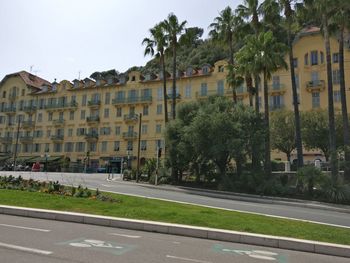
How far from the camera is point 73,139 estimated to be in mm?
75000

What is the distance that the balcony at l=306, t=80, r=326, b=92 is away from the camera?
2221 inches

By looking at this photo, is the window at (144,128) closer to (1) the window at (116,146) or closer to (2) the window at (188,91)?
(1) the window at (116,146)

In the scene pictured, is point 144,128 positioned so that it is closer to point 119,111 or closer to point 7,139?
point 119,111

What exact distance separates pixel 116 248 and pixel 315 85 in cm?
5368

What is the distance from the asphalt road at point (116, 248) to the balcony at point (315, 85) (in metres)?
51.2

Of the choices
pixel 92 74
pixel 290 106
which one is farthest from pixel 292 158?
pixel 92 74

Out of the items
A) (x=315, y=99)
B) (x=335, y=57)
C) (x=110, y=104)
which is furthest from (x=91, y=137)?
(x=335, y=57)

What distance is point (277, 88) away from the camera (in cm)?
5919

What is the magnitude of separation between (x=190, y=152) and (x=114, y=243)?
23.8 m

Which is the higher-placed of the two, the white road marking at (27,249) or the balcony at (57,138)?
the balcony at (57,138)

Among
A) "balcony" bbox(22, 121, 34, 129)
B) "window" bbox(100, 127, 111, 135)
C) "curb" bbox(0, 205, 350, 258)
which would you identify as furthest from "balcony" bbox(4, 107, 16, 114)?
"curb" bbox(0, 205, 350, 258)

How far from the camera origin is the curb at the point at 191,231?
926 centimetres

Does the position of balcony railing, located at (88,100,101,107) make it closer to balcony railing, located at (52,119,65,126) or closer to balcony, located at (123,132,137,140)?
balcony railing, located at (52,119,65,126)

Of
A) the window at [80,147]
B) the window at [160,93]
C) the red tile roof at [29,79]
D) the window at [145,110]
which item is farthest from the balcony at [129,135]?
the red tile roof at [29,79]
